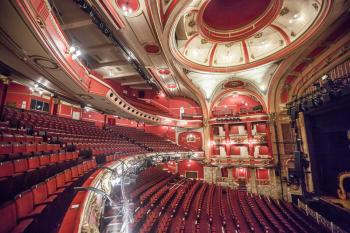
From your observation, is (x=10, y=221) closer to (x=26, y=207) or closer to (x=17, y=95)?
(x=26, y=207)

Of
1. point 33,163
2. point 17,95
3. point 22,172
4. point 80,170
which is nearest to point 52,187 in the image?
point 22,172

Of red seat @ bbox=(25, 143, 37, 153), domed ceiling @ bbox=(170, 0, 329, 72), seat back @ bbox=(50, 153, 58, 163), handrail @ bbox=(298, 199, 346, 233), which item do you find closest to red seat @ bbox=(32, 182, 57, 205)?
seat back @ bbox=(50, 153, 58, 163)

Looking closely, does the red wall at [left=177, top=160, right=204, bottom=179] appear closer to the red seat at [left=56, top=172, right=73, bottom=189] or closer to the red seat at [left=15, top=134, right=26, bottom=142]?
the red seat at [left=15, top=134, right=26, bottom=142]

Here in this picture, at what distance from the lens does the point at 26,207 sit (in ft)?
3.62

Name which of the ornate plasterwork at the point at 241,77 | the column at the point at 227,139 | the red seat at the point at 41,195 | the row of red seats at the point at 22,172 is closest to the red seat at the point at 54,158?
the row of red seats at the point at 22,172

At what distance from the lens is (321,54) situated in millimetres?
5219

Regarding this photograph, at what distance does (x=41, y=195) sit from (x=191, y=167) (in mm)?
8317

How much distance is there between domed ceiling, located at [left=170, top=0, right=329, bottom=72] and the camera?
4785 mm

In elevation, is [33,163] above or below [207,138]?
below

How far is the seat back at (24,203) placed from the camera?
1015mm

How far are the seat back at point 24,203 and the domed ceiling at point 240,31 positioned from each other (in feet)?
14.5

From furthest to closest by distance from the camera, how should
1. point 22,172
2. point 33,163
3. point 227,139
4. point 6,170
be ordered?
1. point 227,139
2. point 33,163
3. point 22,172
4. point 6,170

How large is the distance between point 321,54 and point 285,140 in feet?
12.1

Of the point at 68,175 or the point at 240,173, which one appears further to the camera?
the point at 240,173
